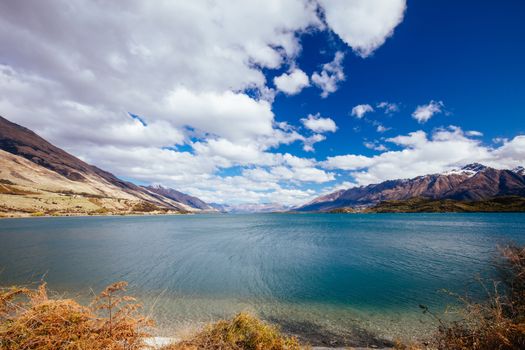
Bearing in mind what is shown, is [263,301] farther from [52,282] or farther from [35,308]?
[52,282]

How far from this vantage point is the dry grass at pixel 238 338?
8858mm

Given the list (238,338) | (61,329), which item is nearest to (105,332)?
(61,329)

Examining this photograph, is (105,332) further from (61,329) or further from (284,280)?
(284,280)

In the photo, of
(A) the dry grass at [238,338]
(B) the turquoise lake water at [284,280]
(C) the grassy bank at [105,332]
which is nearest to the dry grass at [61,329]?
(C) the grassy bank at [105,332]

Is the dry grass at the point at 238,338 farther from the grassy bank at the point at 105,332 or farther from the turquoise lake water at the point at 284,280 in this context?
the turquoise lake water at the point at 284,280

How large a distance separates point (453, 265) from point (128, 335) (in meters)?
46.4

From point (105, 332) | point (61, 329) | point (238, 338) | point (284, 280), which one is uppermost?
point (61, 329)

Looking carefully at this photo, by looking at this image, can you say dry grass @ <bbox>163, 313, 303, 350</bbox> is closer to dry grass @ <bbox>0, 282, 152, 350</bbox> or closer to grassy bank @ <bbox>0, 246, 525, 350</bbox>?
grassy bank @ <bbox>0, 246, 525, 350</bbox>

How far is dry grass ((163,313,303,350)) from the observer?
29.1 feet

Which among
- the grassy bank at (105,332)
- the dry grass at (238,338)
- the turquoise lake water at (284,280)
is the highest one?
the grassy bank at (105,332)

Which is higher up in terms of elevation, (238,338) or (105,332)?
(105,332)

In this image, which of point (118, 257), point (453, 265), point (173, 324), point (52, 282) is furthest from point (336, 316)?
point (118, 257)

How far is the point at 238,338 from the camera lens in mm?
9539

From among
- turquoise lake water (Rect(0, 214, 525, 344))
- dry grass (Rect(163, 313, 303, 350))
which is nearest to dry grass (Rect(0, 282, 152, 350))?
dry grass (Rect(163, 313, 303, 350))
